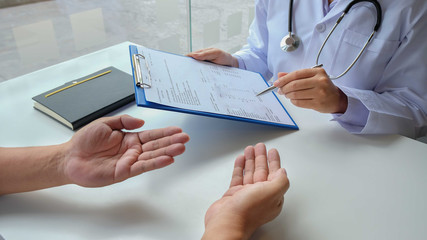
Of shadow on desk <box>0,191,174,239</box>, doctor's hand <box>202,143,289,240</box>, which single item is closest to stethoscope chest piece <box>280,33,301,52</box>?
doctor's hand <box>202,143,289,240</box>

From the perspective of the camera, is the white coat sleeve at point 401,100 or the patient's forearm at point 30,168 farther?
the white coat sleeve at point 401,100

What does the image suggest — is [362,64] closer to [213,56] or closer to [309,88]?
[309,88]

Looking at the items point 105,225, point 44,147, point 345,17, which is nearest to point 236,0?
point 345,17

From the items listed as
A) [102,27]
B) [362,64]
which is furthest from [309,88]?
[102,27]

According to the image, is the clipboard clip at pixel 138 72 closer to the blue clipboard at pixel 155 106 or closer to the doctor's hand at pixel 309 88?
the blue clipboard at pixel 155 106

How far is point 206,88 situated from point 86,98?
1.07 feet

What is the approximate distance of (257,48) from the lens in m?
1.24

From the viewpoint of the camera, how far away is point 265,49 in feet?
4.07

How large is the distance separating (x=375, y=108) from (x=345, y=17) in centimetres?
29

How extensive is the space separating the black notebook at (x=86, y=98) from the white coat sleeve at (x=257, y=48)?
16.6 inches

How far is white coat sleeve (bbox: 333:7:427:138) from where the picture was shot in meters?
0.82

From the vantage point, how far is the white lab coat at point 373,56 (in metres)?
0.83

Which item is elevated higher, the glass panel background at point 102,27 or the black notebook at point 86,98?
the black notebook at point 86,98

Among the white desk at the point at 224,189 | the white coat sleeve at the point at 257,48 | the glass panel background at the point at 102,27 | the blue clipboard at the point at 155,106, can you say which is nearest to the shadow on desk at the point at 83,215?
the white desk at the point at 224,189
